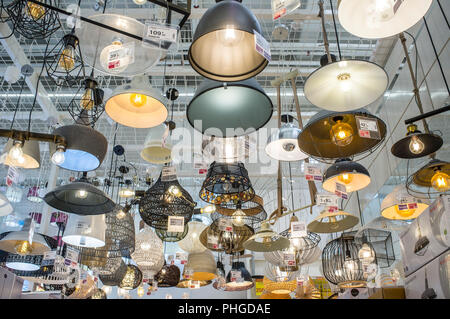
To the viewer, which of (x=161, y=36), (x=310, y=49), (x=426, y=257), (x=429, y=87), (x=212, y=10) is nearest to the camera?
(x=212, y=10)

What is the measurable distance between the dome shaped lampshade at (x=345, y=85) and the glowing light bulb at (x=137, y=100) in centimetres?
135

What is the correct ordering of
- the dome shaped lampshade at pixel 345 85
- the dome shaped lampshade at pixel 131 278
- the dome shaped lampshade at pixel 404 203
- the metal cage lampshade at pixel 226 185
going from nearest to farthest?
the dome shaped lampshade at pixel 345 85
the dome shaped lampshade at pixel 404 203
the metal cage lampshade at pixel 226 185
the dome shaped lampshade at pixel 131 278

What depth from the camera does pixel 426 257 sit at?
9.55 feet

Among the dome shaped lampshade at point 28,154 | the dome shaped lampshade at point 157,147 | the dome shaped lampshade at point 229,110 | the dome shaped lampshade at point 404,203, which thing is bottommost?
the dome shaped lampshade at point 229,110

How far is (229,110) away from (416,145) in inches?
73.0

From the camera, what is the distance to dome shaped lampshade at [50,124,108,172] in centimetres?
300

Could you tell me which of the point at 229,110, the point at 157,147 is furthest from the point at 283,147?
the point at 229,110

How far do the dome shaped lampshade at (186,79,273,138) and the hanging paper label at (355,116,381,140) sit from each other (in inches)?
31.0

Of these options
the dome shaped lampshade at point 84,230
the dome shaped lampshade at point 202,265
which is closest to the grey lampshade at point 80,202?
the dome shaped lampshade at point 84,230

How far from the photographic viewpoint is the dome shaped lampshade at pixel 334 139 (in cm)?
292

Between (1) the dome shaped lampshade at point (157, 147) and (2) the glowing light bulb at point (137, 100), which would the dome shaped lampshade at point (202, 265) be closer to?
(1) the dome shaped lampshade at point (157, 147)
